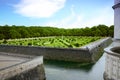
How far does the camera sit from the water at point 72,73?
1064 cm

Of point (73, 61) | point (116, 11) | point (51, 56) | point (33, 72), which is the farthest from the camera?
point (51, 56)

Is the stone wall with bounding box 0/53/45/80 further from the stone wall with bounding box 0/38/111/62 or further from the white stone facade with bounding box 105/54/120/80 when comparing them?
the stone wall with bounding box 0/38/111/62

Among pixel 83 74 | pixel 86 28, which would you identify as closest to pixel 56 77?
pixel 83 74

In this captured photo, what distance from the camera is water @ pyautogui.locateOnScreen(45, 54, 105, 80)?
34.9ft

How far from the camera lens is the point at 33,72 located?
29.5 feet

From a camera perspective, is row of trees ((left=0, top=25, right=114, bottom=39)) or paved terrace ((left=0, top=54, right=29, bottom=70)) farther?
row of trees ((left=0, top=25, right=114, bottom=39))

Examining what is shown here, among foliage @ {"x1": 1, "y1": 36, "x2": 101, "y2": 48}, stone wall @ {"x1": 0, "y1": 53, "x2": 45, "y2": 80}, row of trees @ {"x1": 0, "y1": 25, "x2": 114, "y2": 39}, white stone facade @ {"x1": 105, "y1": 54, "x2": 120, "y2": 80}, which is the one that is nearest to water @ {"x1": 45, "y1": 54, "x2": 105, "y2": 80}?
stone wall @ {"x1": 0, "y1": 53, "x2": 45, "y2": 80}

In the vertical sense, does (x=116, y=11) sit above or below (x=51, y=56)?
above

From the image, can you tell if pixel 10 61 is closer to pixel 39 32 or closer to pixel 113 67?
pixel 113 67

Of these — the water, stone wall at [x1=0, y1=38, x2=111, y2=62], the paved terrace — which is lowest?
the water

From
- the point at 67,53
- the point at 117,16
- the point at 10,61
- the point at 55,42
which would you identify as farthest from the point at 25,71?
the point at 55,42

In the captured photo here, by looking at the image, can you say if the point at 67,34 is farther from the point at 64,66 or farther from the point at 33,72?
the point at 33,72

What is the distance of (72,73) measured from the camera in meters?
11.7

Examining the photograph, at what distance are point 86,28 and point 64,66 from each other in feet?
140
